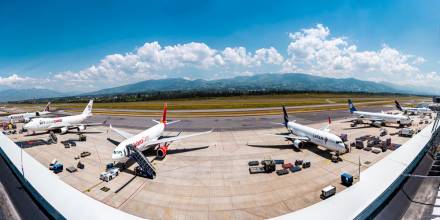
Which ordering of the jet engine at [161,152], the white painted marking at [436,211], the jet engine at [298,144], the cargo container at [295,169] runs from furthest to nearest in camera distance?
the jet engine at [298,144] → the jet engine at [161,152] → the cargo container at [295,169] → the white painted marking at [436,211]

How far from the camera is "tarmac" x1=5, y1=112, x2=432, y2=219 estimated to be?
1992cm

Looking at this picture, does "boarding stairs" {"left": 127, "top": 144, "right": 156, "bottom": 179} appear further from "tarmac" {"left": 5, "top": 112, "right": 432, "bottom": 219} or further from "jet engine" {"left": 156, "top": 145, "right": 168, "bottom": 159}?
"jet engine" {"left": 156, "top": 145, "right": 168, "bottom": 159}

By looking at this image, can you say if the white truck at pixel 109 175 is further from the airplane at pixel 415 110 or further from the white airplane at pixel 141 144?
the airplane at pixel 415 110

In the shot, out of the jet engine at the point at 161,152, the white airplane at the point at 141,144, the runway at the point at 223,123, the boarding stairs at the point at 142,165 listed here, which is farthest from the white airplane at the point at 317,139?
the boarding stairs at the point at 142,165

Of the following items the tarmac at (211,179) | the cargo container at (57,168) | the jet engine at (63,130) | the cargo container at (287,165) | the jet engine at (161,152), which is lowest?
the tarmac at (211,179)

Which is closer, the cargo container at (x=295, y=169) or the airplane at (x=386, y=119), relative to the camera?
the cargo container at (x=295, y=169)

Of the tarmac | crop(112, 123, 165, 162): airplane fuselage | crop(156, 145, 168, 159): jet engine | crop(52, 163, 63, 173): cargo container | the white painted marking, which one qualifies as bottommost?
the white painted marking

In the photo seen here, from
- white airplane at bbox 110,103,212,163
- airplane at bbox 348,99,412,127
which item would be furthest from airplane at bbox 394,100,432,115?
white airplane at bbox 110,103,212,163

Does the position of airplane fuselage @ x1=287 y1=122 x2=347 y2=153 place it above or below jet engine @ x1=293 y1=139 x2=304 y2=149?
above

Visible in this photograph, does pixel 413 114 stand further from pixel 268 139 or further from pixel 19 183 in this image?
pixel 19 183

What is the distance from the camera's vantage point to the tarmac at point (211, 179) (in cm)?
1992

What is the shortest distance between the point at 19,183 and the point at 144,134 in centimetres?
1639

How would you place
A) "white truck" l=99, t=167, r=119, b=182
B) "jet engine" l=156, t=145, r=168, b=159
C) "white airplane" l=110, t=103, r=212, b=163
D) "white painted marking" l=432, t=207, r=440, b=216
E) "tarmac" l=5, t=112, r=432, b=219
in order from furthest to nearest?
"jet engine" l=156, t=145, r=168, b=159 → "white airplane" l=110, t=103, r=212, b=163 → "white truck" l=99, t=167, r=119, b=182 → "tarmac" l=5, t=112, r=432, b=219 → "white painted marking" l=432, t=207, r=440, b=216

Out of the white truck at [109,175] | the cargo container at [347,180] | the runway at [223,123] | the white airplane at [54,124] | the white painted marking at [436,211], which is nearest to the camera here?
the white painted marking at [436,211]
